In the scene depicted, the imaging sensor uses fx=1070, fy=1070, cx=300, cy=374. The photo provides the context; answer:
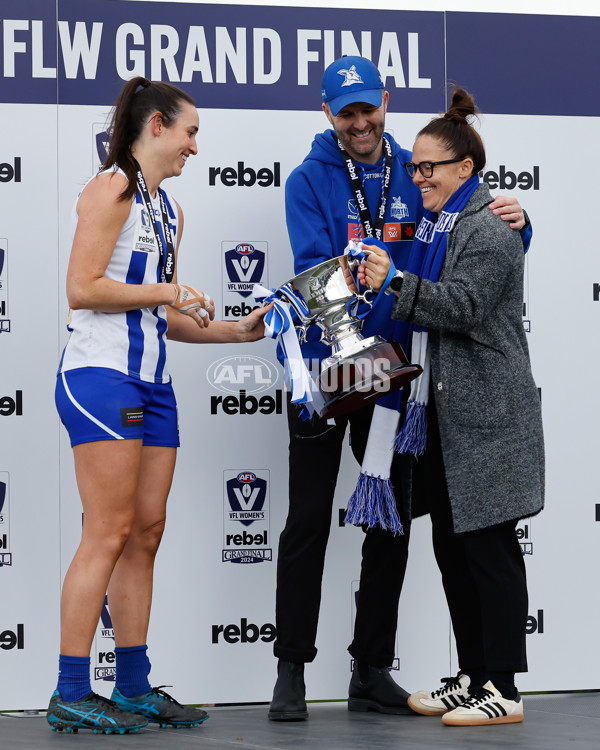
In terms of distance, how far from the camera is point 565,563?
390 cm

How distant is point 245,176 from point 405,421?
1.14 metres

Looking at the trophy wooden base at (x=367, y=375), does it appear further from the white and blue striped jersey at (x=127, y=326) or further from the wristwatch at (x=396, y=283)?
the white and blue striped jersey at (x=127, y=326)

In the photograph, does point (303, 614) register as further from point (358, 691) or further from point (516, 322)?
point (516, 322)

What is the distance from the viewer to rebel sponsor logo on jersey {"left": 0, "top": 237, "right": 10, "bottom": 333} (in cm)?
363

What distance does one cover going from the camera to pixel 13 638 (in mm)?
3611

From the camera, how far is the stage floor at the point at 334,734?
2787 millimetres

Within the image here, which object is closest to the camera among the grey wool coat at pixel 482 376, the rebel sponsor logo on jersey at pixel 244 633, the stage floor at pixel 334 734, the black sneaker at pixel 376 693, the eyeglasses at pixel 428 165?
the stage floor at pixel 334 734

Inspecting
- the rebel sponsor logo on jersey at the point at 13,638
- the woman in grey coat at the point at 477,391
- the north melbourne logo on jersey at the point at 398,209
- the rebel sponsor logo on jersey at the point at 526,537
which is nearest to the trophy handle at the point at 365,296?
the woman in grey coat at the point at 477,391

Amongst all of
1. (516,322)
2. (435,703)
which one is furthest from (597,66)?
(435,703)

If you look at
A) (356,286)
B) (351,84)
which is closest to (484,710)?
(356,286)

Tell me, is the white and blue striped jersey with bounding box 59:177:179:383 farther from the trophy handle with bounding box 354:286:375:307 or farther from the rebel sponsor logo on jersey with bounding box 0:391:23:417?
the rebel sponsor logo on jersey with bounding box 0:391:23:417

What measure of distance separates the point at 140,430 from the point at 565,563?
5.90ft

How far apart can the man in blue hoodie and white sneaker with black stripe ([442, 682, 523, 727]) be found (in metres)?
0.32

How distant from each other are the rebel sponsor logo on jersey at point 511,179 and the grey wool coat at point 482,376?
0.88 metres
